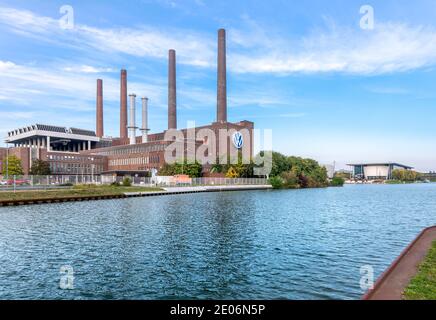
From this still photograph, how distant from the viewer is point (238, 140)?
172000 millimetres

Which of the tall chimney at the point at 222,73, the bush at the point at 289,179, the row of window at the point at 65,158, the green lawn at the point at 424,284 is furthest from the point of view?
the row of window at the point at 65,158

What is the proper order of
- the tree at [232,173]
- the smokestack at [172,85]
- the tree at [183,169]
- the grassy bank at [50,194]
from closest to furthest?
1. the grassy bank at [50,194]
2. the tree at [183,169]
3. the tree at [232,173]
4. the smokestack at [172,85]

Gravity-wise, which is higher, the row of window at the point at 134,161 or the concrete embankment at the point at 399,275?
the row of window at the point at 134,161

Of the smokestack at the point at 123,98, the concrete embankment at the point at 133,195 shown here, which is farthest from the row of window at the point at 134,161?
the concrete embankment at the point at 133,195

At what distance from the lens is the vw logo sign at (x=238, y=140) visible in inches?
6698

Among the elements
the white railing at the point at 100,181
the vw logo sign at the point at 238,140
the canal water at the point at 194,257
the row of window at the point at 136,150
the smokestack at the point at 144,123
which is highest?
the smokestack at the point at 144,123

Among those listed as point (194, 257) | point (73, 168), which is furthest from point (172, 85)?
point (194, 257)

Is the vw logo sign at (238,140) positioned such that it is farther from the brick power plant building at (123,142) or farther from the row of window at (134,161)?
the row of window at (134,161)

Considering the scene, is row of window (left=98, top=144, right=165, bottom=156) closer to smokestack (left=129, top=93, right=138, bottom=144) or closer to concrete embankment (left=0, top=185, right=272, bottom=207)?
smokestack (left=129, top=93, right=138, bottom=144)

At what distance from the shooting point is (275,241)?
88.0 feet

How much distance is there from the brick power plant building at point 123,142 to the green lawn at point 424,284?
136503 mm

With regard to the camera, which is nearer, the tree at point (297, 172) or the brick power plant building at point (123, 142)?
the tree at point (297, 172)
